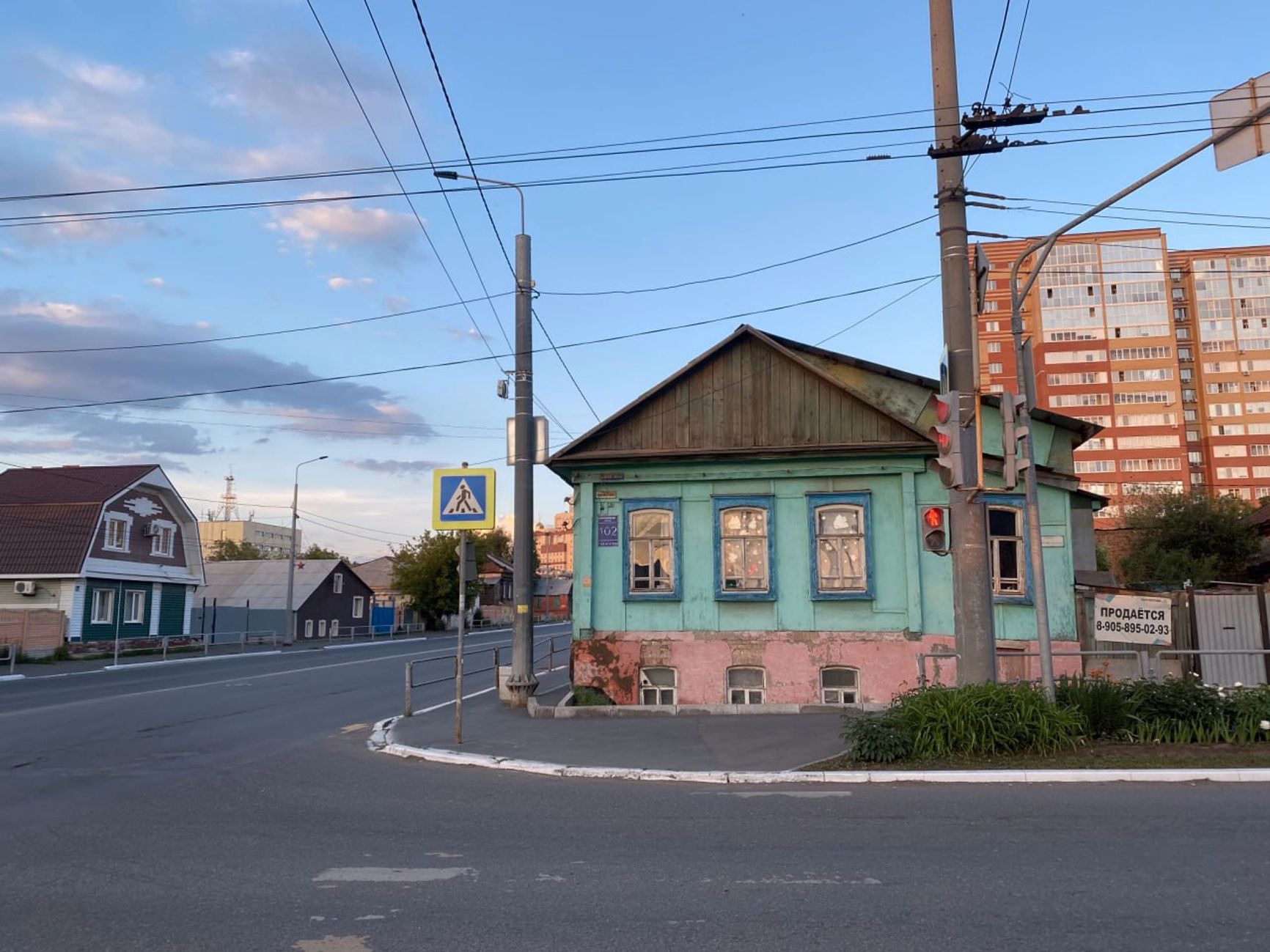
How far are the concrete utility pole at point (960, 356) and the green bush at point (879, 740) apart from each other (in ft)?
4.13

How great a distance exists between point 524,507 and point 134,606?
110 ft

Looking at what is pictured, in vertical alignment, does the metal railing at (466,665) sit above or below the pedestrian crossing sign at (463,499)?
below

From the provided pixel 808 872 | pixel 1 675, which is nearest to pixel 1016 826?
pixel 808 872

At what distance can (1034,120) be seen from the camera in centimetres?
1108

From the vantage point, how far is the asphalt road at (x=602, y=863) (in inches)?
199

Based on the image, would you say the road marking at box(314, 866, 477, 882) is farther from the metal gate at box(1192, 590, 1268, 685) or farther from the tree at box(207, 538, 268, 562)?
the tree at box(207, 538, 268, 562)

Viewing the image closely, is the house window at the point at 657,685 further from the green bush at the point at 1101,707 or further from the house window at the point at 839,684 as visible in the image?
the green bush at the point at 1101,707

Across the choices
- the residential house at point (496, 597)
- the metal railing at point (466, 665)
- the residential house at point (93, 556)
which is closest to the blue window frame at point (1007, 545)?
the metal railing at point (466, 665)

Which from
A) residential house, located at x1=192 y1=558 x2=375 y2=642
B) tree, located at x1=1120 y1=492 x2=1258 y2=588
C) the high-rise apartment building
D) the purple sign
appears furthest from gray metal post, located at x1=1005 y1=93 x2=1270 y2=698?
the high-rise apartment building

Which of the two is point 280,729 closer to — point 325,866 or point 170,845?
point 170,845

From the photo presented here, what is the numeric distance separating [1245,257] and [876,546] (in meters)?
106

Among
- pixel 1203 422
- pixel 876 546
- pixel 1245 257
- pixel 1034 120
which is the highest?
pixel 1245 257

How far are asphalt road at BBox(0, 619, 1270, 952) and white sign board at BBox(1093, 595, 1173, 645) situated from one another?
7.89m

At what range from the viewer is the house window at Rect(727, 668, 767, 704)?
1633 centimetres
